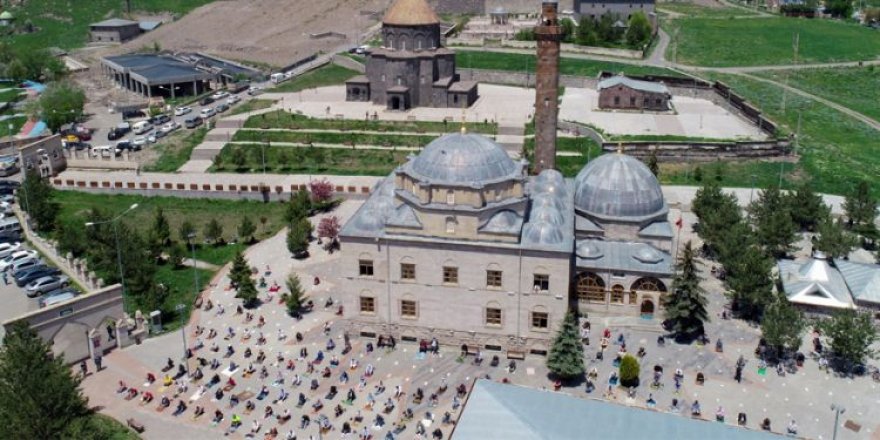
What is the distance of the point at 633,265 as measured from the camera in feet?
161

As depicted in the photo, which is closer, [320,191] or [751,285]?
[751,285]

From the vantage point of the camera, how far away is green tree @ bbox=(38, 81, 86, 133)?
94.1 m

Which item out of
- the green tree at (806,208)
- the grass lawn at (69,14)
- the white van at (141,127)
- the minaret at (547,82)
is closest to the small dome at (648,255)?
the minaret at (547,82)

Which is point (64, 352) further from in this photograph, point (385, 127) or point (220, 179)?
point (385, 127)

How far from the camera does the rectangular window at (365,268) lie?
47156 mm

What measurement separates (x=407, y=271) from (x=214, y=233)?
74.5 ft

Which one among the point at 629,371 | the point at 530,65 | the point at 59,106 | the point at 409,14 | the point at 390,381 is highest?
the point at 409,14

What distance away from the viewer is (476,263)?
45.9 meters

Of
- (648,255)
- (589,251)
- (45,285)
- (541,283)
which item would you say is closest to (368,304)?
(541,283)

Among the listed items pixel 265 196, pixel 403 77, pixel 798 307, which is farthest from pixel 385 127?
pixel 798 307

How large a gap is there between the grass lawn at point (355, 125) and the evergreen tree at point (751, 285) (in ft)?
136

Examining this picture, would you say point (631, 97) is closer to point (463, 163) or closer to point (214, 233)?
point (214, 233)

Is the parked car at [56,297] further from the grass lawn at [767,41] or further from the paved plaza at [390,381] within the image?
the grass lawn at [767,41]

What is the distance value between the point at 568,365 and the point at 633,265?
32.6 ft
